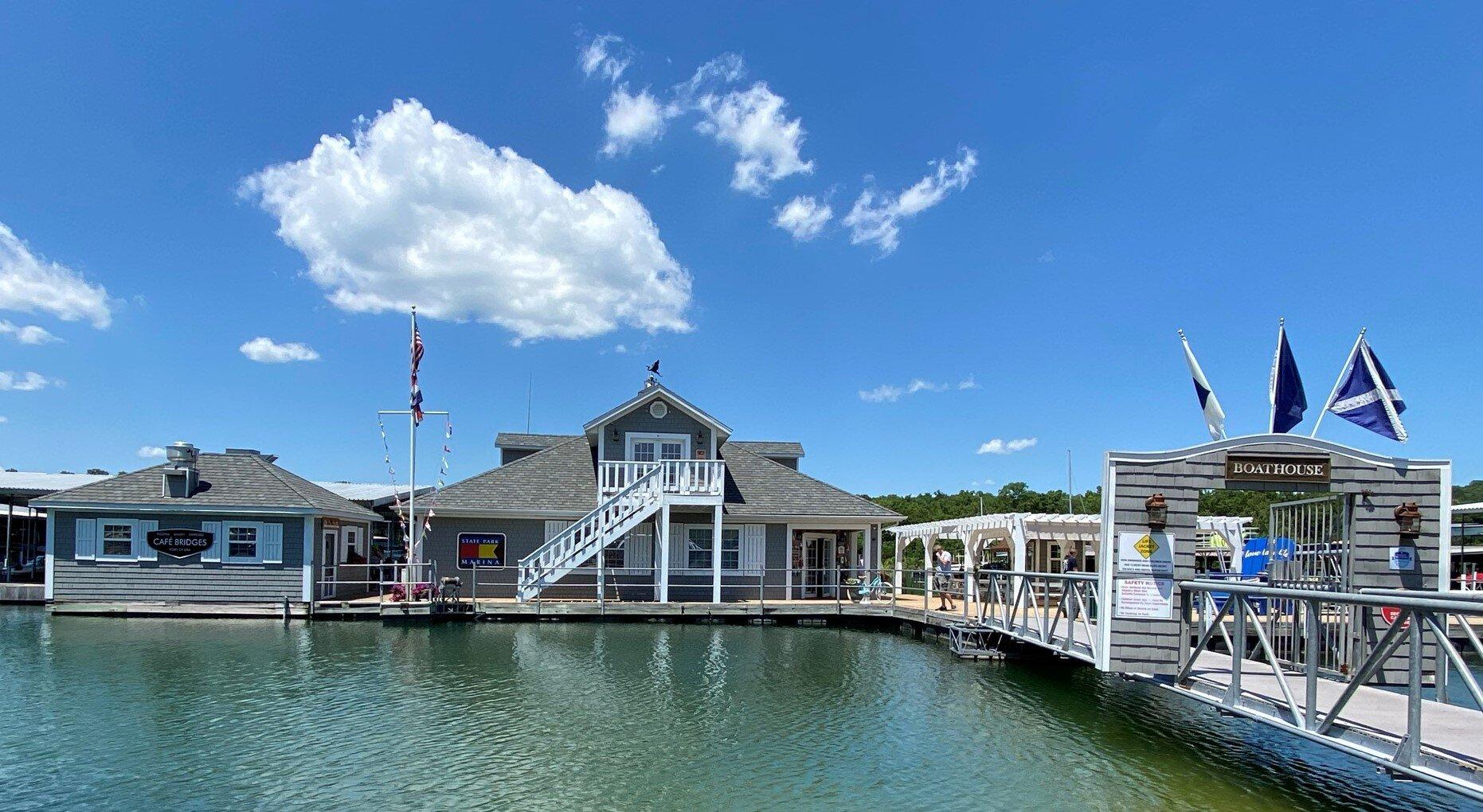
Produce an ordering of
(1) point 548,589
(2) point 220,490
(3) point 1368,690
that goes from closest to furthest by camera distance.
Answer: (3) point 1368,690, (2) point 220,490, (1) point 548,589

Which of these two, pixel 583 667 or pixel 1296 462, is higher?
pixel 1296 462

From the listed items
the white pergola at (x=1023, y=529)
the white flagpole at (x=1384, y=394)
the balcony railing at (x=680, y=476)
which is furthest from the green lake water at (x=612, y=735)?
the balcony railing at (x=680, y=476)

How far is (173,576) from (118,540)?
1.72 m

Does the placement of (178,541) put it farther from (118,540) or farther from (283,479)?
(283,479)

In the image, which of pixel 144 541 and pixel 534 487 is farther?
pixel 534 487

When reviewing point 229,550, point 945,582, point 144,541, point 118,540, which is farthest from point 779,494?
point 118,540

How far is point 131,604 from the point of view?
915 inches

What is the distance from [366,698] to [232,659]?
4.88 metres

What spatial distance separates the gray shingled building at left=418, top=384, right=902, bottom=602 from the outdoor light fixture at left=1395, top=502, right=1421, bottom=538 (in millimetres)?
14553

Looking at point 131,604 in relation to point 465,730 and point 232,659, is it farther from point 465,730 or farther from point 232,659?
point 465,730

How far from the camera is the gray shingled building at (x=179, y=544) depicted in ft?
77.4

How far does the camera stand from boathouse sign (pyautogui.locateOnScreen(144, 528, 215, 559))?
2377 centimetres

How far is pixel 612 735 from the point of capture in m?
11.6

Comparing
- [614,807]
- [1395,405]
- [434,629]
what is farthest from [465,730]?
[1395,405]
